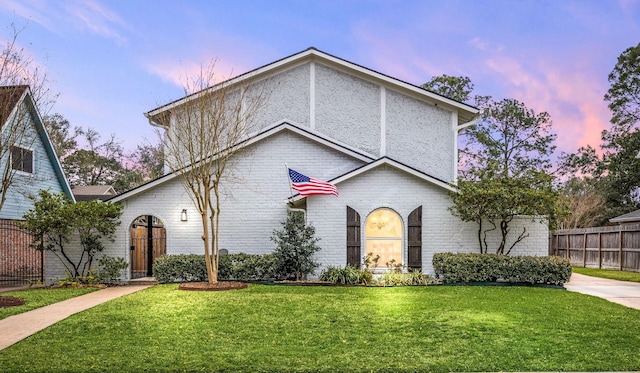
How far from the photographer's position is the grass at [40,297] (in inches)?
432

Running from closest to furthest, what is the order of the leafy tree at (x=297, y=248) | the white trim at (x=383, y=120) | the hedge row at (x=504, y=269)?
the hedge row at (x=504, y=269) < the leafy tree at (x=297, y=248) < the white trim at (x=383, y=120)

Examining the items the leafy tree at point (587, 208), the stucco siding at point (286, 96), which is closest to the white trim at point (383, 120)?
the stucco siding at point (286, 96)

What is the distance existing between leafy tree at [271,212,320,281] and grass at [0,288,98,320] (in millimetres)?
5492

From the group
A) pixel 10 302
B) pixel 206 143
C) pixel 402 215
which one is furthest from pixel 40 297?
pixel 402 215

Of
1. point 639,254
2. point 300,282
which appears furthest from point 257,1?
point 639,254

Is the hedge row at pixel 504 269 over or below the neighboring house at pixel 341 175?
below

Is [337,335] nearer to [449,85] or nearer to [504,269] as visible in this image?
[504,269]

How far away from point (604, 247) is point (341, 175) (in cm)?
1509

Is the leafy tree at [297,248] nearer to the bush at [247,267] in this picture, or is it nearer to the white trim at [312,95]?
the bush at [247,267]

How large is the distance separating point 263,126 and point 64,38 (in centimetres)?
733

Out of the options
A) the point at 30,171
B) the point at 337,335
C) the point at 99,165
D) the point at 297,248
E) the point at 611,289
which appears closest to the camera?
the point at 337,335

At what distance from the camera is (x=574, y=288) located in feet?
49.9

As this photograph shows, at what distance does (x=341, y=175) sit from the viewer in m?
16.3

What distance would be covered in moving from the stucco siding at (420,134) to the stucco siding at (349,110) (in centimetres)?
55
